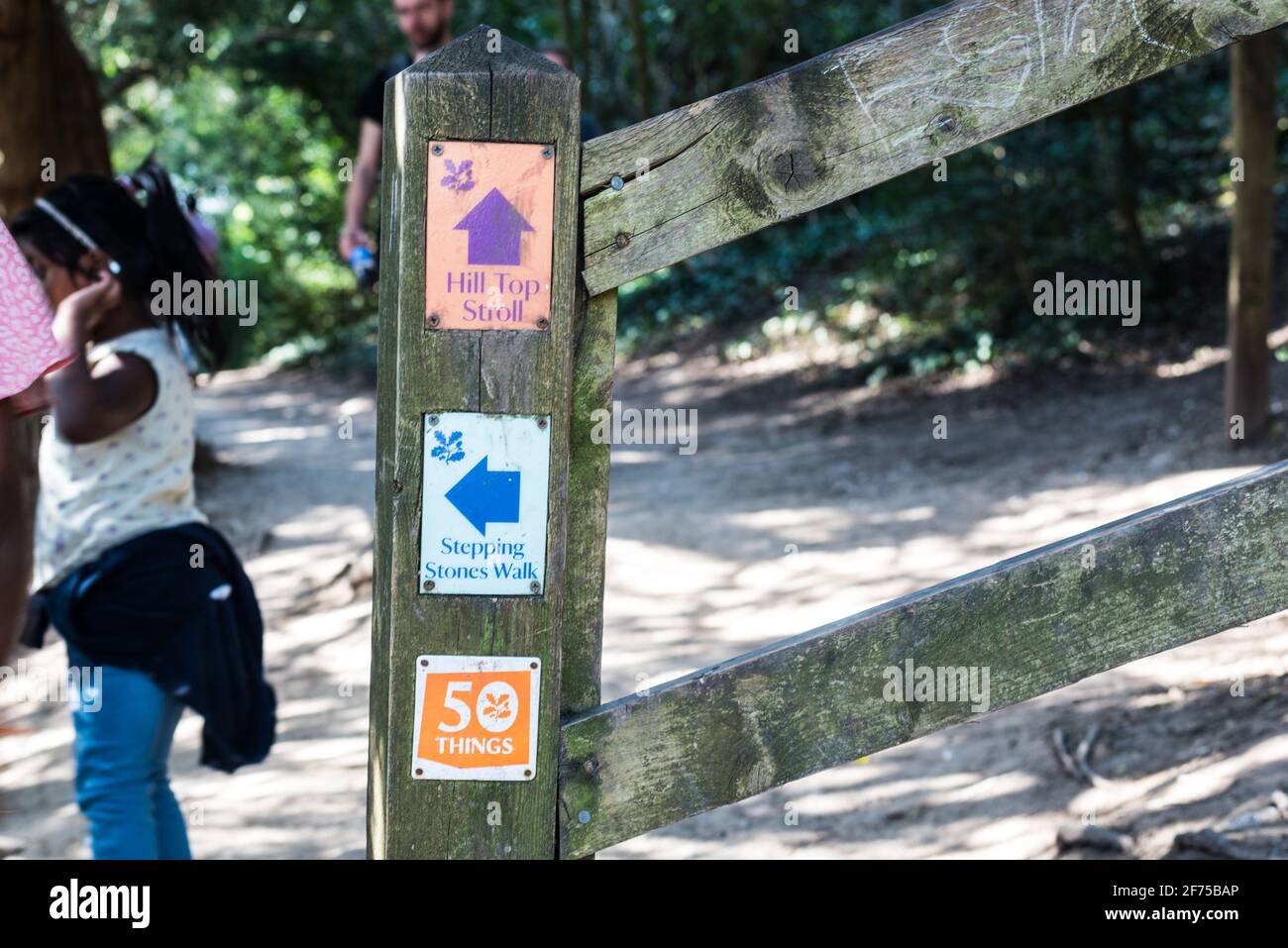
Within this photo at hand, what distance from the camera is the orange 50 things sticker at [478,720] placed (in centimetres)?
176

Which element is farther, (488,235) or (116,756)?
(116,756)

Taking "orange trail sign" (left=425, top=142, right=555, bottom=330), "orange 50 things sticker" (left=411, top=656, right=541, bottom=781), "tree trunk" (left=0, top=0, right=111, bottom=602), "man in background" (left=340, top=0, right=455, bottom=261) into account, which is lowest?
"orange 50 things sticker" (left=411, top=656, right=541, bottom=781)

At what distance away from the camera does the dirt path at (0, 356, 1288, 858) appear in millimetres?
3832

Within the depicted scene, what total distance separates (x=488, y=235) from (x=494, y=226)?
0.04 ft

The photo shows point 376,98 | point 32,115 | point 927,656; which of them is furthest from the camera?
point 32,115

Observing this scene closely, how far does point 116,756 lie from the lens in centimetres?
278

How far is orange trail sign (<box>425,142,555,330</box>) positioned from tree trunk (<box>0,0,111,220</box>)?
620 cm

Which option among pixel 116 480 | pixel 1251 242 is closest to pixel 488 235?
pixel 116 480

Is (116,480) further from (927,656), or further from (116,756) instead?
(927,656)

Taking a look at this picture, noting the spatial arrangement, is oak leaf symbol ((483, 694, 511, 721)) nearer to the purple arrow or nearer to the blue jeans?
the purple arrow

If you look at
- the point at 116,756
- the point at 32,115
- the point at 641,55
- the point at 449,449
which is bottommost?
the point at 116,756

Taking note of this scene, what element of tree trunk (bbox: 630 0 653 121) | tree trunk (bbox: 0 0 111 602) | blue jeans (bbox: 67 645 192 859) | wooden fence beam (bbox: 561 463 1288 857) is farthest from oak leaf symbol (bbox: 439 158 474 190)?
tree trunk (bbox: 630 0 653 121)

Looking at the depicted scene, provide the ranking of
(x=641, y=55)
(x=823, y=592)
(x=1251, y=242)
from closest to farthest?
(x=823, y=592) < (x=1251, y=242) < (x=641, y=55)
